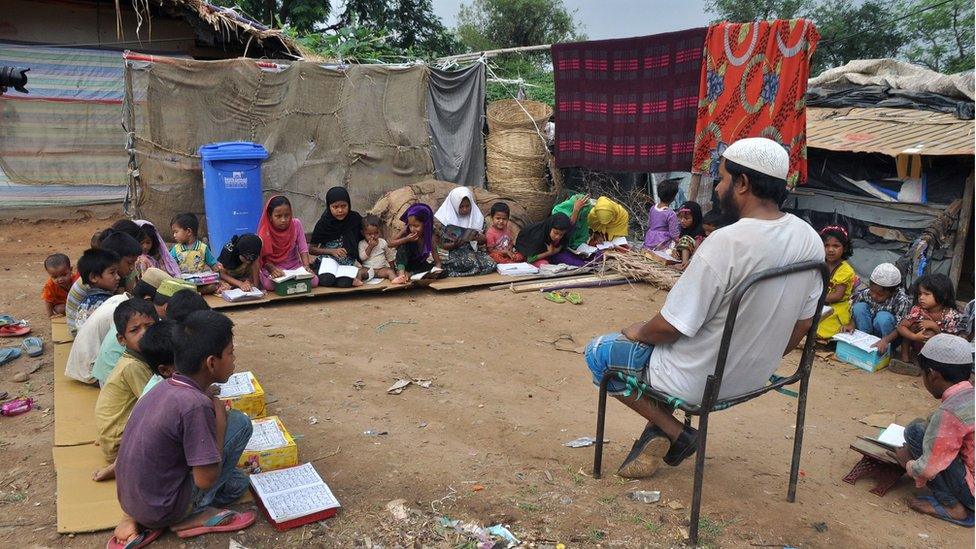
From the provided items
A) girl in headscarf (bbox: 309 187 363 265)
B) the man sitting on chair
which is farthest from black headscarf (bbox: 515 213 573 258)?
the man sitting on chair

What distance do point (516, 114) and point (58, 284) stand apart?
6112 mm

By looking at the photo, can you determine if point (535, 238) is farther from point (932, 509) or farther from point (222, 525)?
point (222, 525)

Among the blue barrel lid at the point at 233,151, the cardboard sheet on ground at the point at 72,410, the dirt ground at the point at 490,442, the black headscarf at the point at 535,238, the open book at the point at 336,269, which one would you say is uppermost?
the blue barrel lid at the point at 233,151

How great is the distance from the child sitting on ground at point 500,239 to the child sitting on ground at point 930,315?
3.93 metres

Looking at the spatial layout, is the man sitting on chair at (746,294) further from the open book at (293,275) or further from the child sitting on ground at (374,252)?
the child sitting on ground at (374,252)

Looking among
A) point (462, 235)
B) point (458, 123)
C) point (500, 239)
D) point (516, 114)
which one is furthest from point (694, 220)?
point (458, 123)

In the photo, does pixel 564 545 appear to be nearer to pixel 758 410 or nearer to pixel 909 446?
pixel 909 446

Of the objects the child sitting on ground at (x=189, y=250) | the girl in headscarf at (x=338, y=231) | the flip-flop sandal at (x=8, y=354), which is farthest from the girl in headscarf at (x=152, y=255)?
the girl in headscarf at (x=338, y=231)

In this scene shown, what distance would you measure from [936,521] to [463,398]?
8.29 feet

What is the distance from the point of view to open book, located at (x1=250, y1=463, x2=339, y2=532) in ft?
9.28

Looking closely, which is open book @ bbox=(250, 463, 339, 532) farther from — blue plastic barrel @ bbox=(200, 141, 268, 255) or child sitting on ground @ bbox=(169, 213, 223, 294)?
blue plastic barrel @ bbox=(200, 141, 268, 255)

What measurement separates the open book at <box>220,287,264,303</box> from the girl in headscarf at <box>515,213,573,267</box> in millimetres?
3032

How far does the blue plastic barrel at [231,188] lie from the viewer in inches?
295

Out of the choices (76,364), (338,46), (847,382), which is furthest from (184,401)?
(338,46)
